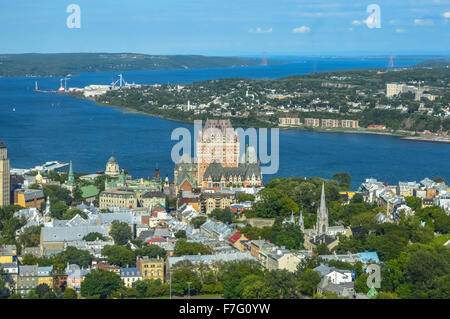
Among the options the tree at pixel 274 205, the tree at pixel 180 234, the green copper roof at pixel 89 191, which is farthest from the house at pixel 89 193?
the tree at pixel 180 234

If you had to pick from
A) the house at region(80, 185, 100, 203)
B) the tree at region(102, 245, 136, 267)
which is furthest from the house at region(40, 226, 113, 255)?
the house at region(80, 185, 100, 203)

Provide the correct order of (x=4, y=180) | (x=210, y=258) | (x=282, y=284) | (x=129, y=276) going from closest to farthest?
(x=282, y=284) → (x=129, y=276) → (x=210, y=258) → (x=4, y=180)

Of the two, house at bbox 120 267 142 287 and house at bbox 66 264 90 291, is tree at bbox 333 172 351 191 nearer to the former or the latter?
house at bbox 120 267 142 287

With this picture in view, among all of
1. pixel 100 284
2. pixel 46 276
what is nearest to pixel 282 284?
pixel 100 284

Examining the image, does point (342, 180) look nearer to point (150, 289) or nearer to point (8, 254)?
point (8, 254)

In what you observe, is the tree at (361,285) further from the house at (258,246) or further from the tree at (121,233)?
the tree at (121,233)
